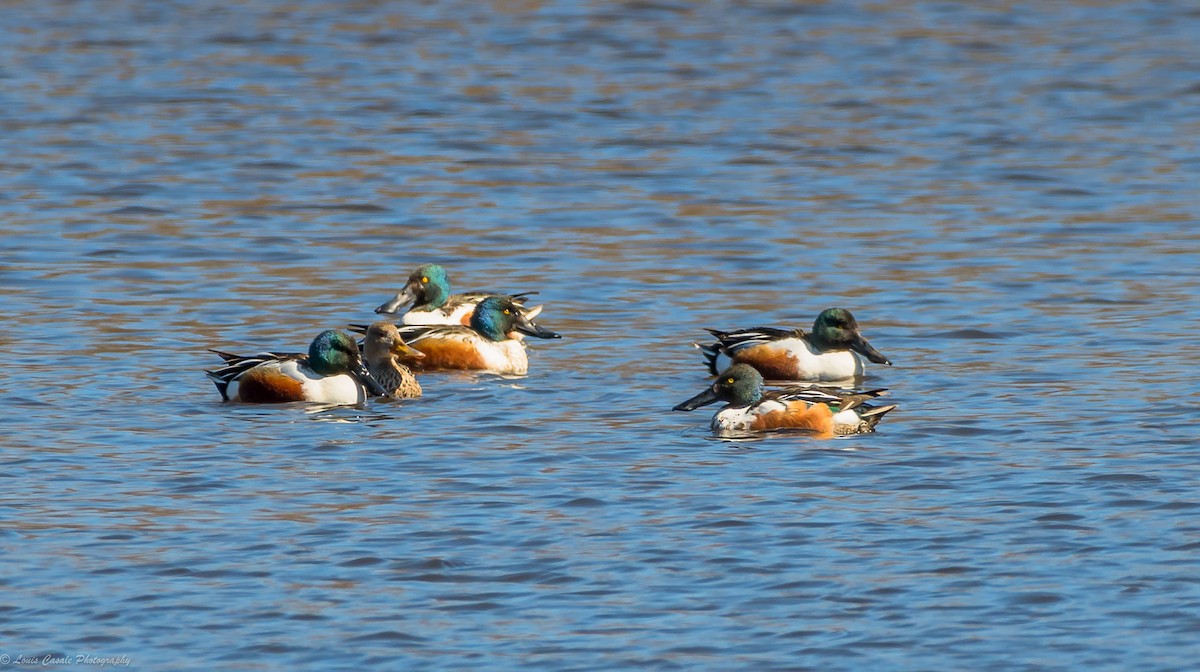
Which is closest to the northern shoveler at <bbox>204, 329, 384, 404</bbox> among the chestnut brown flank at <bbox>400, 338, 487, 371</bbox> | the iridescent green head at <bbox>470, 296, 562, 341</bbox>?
the chestnut brown flank at <bbox>400, 338, 487, 371</bbox>

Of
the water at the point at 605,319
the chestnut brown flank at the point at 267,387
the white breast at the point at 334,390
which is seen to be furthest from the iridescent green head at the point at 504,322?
the chestnut brown flank at the point at 267,387

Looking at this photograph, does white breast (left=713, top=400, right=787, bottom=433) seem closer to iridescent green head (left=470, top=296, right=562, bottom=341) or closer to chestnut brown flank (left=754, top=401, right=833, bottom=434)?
chestnut brown flank (left=754, top=401, right=833, bottom=434)

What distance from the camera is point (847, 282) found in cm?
1728

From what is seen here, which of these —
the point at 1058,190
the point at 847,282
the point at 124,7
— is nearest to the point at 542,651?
the point at 847,282

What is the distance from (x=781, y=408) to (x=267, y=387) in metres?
3.20

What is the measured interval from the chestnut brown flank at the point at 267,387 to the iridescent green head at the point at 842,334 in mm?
3486

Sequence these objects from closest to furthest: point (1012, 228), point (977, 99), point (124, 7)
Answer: point (1012, 228), point (977, 99), point (124, 7)

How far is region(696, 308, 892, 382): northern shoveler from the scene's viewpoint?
47.8ft

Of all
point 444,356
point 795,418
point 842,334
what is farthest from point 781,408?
point 444,356

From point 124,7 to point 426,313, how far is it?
53.6 ft

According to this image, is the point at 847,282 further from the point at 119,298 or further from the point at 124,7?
the point at 124,7

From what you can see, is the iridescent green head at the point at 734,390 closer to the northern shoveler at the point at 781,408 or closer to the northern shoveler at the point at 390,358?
the northern shoveler at the point at 781,408

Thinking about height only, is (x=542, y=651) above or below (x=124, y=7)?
below

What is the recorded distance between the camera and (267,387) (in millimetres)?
13531
